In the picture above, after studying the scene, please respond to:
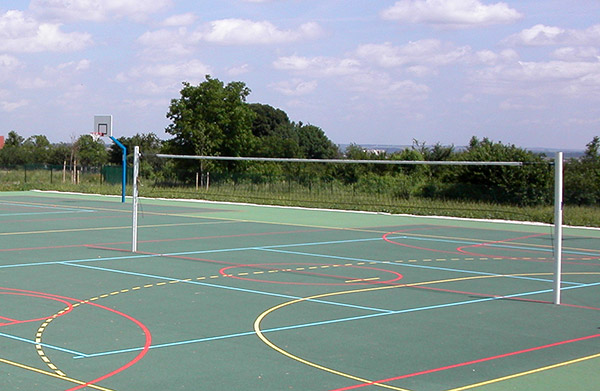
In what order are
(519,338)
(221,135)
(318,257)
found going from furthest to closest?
1. (221,135)
2. (318,257)
3. (519,338)

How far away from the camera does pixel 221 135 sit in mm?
50625

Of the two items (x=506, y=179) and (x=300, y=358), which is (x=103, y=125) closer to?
(x=506, y=179)

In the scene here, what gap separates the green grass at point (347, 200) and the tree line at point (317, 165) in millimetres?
429

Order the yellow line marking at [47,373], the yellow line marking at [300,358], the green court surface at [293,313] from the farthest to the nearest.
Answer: the green court surface at [293,313], the yellow line marking at [300,358], the yellow line marking at [47,373]

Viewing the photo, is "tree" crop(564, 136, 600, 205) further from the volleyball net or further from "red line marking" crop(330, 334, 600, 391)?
"red line marking" crop(330, 334, 600, 391)

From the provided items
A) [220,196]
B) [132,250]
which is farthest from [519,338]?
[220,196]

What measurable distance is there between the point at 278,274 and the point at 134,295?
3.53 meters

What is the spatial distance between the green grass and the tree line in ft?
1.41

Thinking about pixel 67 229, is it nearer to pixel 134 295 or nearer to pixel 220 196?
pixel 134 295

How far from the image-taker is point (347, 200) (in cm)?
3622

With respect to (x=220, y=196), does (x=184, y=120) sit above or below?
above

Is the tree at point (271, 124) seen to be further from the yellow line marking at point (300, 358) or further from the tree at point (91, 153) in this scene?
the yellow line marking at point (300, 358)

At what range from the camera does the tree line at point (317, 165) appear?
109ft

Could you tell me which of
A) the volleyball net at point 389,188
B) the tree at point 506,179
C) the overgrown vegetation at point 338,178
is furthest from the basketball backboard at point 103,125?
the tree at point 506,179
